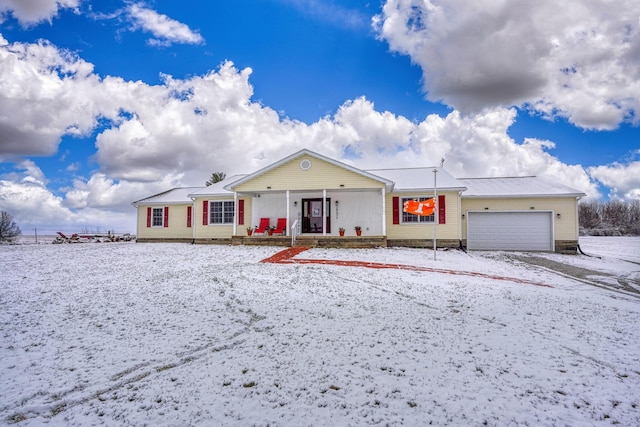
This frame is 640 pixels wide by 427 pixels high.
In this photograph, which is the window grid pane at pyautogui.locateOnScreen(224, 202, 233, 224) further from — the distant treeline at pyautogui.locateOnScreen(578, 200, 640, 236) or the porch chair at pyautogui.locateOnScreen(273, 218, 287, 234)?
the distant treeline at pyautogui.locateOnScreen(578, 200, 640, 236)

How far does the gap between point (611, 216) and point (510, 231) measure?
4785cm

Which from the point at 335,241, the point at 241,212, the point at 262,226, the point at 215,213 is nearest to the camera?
the point at 335,241

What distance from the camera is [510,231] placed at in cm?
1806

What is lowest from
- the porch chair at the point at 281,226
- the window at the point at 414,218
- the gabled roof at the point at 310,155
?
the porch chair at the point at 281,226

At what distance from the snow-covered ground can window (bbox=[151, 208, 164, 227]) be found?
13.9 metres

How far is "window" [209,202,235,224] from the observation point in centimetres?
1984

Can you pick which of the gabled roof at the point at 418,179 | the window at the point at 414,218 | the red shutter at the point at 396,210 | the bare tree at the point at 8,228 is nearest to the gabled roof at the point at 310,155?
the gabled roof at the point at 418,179

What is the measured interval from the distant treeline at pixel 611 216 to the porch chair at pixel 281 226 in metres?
40.3

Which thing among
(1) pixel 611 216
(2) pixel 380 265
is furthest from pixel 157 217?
(1) pixel 611 216

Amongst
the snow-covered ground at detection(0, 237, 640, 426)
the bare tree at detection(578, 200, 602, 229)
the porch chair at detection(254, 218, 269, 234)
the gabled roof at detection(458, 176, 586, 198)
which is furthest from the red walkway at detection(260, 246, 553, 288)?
the bare tree at detection(578, 200, 602, 229)

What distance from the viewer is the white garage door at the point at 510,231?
17.7 meters

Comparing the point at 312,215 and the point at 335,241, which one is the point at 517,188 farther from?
the point at 312,215

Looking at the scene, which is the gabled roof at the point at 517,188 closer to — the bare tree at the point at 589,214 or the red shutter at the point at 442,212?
the red shutter at the point at 442,212

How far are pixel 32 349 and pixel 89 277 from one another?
5021 mm
